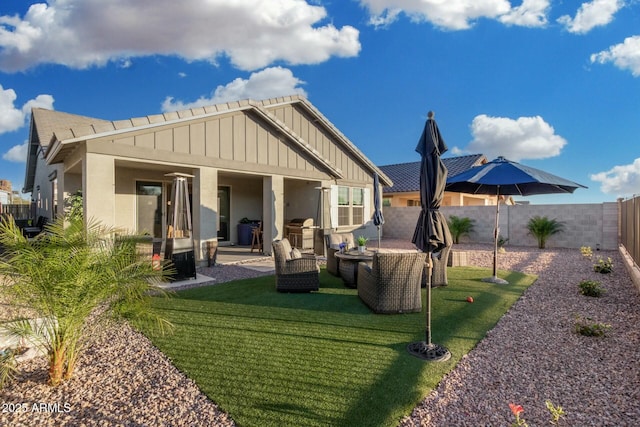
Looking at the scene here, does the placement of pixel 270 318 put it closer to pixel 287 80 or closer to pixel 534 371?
pixel 534 371

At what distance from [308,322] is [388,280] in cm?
138

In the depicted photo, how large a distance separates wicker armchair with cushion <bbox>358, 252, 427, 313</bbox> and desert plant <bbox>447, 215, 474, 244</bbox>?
1132 centimetres

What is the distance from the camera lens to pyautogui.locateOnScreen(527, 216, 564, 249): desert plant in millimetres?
13391

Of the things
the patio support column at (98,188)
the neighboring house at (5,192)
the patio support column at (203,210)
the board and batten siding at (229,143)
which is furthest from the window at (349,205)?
the neighboring house at (5,192)

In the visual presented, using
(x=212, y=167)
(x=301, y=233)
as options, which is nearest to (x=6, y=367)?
(x=212, y=167)

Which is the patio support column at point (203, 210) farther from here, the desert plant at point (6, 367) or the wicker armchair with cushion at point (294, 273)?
the desert plant at point (6, 367)

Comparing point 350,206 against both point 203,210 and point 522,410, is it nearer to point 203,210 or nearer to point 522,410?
point 203,210

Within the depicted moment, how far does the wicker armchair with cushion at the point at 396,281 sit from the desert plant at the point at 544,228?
1130cm

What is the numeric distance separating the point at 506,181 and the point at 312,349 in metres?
5.70

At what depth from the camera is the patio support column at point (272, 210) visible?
34.6ft

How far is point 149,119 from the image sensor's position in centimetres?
765

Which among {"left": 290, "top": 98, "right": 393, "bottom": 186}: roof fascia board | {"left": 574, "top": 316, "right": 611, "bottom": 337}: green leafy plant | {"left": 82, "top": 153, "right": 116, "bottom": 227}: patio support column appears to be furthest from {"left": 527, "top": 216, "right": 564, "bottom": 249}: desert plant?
{"left": 82, "top": 153, "right": 116, "bottom": 227}: patio support column

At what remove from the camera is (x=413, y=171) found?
24422 mm

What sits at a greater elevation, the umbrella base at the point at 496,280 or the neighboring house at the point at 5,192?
the neighboring house at the point at 5,192
